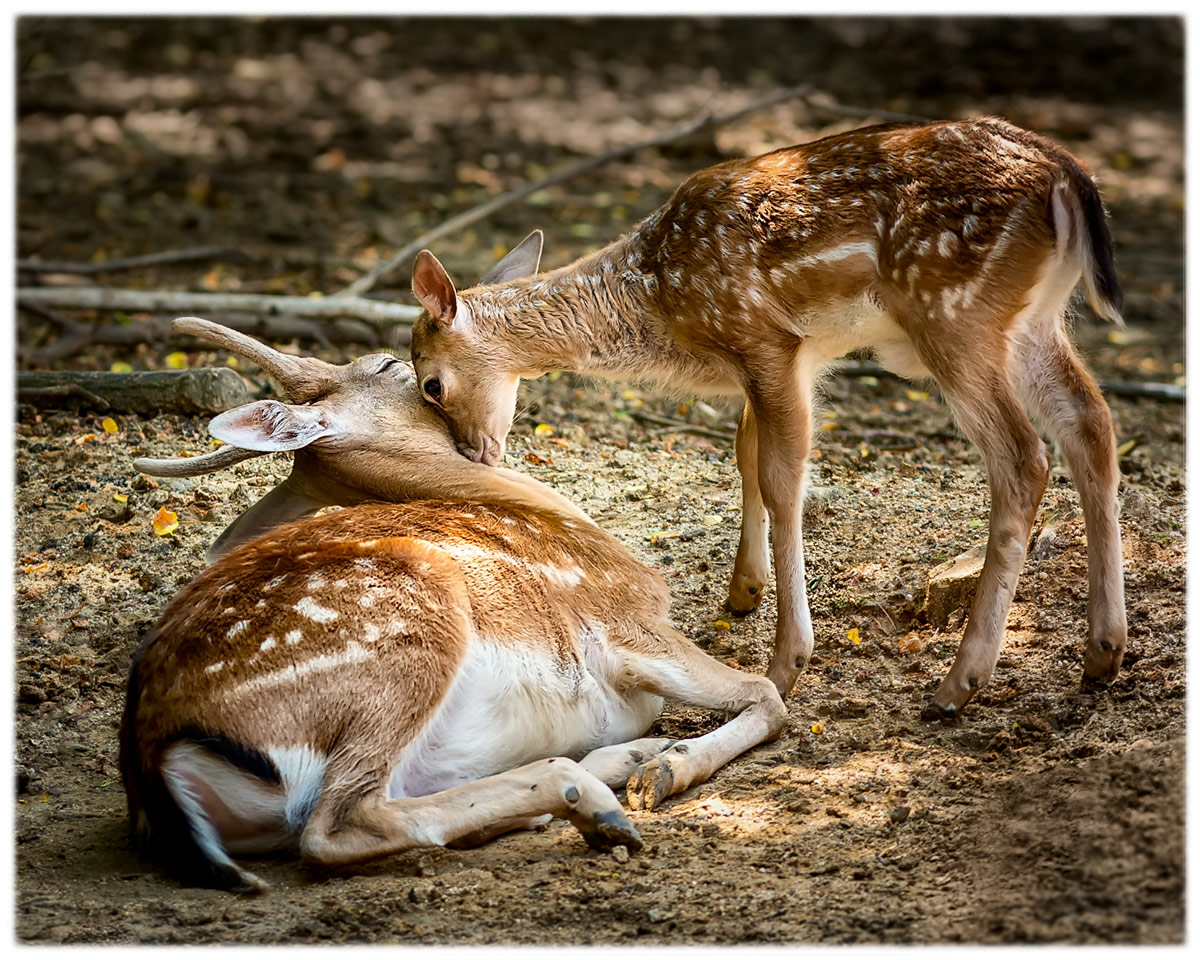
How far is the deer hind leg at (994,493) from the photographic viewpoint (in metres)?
4.56

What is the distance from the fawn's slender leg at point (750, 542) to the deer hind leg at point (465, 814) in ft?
5.07

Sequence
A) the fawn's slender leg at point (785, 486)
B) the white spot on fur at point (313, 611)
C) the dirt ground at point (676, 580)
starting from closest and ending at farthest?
the dirt ground at point (676, 580), the white spot on fur at point (313, 611), the fawn's slender leg at point (785, 486)

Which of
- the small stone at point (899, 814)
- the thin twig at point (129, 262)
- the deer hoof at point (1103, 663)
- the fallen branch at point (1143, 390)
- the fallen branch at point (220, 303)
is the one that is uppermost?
the thin twig at point (129, 262)

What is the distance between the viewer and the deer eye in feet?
17.4

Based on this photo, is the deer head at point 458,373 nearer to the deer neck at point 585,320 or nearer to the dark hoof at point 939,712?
the deer neck at point 585,320

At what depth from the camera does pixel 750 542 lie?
5426 millimetres

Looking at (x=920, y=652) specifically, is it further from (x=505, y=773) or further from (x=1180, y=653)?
(x=505, y=773)

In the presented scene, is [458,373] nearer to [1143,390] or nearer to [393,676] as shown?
[393,676]

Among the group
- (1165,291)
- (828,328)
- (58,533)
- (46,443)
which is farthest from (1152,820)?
(1165,291)

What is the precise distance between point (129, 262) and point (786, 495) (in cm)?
505

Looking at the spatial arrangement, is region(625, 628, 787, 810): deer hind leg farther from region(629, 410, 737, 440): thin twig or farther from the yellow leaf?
region(629, 410, 737, 440): thin twig

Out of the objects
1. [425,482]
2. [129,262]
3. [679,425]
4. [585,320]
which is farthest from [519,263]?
[129,262]

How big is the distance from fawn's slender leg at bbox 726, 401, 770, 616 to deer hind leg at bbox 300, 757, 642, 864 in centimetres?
155

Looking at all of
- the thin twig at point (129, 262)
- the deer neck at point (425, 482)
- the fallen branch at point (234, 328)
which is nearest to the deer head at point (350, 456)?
the deer neck at point (425, 482)
